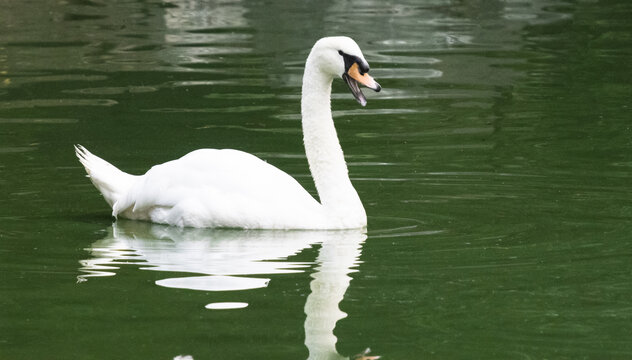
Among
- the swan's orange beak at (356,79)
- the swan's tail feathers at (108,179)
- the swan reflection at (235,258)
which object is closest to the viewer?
the swan reflection at (235,258)

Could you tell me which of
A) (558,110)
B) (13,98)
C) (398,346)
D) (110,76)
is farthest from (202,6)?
(398,346)

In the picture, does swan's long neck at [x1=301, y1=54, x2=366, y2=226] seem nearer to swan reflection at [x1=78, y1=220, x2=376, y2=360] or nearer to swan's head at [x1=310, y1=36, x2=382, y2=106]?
swan's head at [x1=310, y1=36, x2=382, y2=106]

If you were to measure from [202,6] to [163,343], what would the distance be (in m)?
19.4

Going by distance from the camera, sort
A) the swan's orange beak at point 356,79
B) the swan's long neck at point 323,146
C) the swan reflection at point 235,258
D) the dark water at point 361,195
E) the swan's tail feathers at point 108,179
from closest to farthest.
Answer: the dark water at point 361,195
the swan reflection at point 235,258
the swan's orange beak at point 356,79
the swan's long neck at point 323,146
the swan's tail feathers at point 108,179

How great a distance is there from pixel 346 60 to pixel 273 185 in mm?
885

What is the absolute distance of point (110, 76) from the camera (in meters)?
18.8

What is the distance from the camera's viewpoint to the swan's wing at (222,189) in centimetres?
1007

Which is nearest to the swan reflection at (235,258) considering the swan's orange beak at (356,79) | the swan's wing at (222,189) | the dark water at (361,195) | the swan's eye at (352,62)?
the dark water at (361,195)

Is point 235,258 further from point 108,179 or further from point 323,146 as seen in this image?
point 108,179

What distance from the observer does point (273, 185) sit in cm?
1009

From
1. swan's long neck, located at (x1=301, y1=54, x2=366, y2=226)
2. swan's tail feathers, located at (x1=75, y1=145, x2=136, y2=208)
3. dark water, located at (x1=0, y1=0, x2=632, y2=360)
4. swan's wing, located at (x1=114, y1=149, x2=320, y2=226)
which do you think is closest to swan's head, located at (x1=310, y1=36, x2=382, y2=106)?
swan's long neck, located at (x1=301, y1=54, x2=366, y2=226)

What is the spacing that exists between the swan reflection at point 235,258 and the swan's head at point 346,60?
2.99 ft

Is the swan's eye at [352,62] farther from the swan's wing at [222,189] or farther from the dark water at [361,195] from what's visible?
the dark water at [361,195]

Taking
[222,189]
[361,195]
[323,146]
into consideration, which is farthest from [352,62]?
[361,195]
